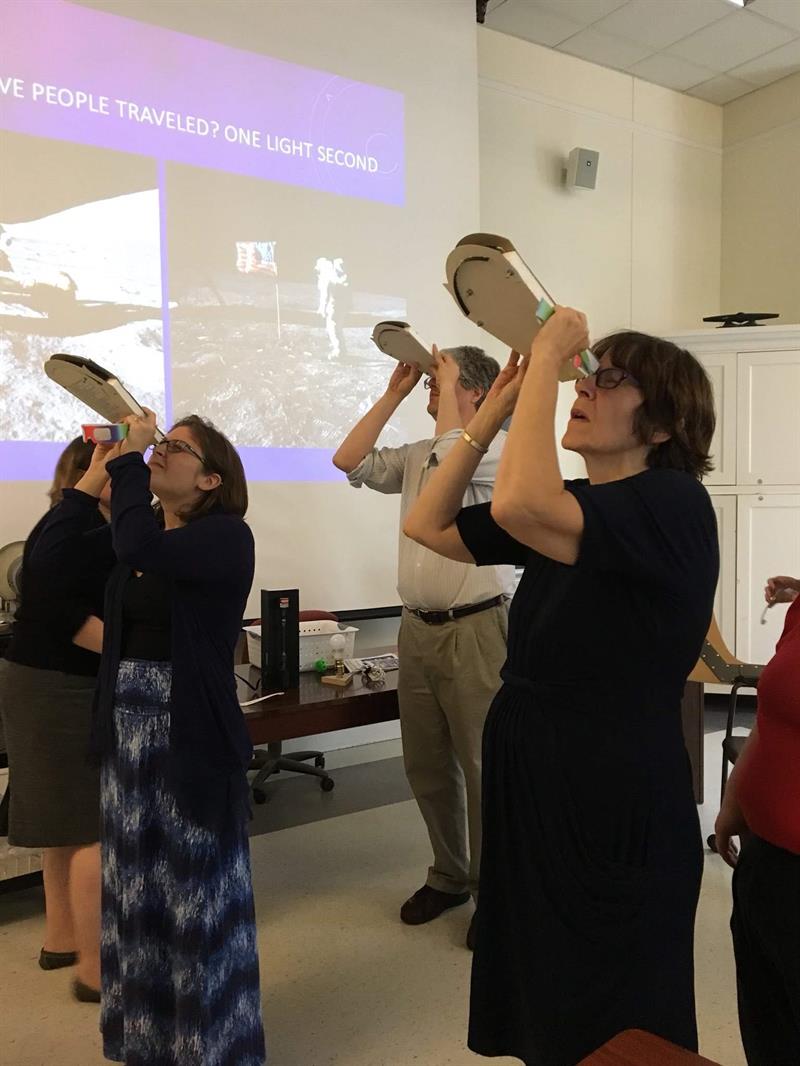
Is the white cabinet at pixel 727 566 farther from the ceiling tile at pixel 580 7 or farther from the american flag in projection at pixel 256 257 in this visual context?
the american flag in projection at pixel 256 257

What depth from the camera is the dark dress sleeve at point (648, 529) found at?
1.05 meters

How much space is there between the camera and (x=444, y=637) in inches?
90.7

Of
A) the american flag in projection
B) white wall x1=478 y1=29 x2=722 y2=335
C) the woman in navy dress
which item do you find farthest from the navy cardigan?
white wall x1=478 y1=29 x2=722 y2=335

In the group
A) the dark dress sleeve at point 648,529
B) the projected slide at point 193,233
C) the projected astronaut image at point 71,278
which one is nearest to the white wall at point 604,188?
the projected slide at point 193,233

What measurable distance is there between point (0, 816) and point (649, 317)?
4479 millimetres

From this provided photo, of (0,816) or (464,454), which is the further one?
(0,816)

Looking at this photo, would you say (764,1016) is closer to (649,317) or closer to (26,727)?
(26,727)

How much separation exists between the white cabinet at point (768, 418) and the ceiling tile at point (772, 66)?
1.73 metres

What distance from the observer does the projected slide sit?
295 centimetres

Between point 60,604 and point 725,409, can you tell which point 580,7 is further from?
point 60,604

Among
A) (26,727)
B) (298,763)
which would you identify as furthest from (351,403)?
(26,727)

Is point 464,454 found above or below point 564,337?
below

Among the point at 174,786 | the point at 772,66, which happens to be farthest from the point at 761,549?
the point at 174,786

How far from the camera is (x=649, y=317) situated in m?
5.14
